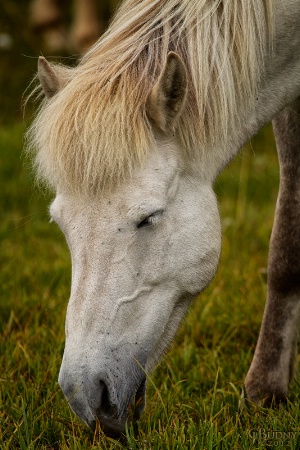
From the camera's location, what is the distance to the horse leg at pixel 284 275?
3.03m

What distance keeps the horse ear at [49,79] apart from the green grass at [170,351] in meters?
0.57

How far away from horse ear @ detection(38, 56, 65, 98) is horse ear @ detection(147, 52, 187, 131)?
1.24ft

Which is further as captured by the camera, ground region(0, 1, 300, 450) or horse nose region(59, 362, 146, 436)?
ground region(0, 1, 300, 450)

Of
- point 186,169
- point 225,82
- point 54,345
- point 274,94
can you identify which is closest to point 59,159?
point 186,169

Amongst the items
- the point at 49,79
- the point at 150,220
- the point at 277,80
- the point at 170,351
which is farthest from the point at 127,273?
the point at 170,351

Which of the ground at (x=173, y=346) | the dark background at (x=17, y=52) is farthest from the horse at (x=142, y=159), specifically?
the dark background at (x=17, y=52)

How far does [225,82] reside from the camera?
2.50 m

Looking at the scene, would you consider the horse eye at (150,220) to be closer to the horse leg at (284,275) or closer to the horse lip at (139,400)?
the horse lip at (139,400)

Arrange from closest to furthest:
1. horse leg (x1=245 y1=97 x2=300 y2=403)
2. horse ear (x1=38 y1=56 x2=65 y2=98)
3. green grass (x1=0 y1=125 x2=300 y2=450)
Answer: green grass (x1=0 y1=125 x2=300 y2=450) → horse ear (x1=38 y1=56 x2=65 y2=98) → horse leg (x1=245 y1=97 x2=300 y2=403)

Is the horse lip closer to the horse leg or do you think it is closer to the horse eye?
the horse eye

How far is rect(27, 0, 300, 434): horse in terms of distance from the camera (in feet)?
7.48

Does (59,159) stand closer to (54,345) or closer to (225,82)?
(225,82)

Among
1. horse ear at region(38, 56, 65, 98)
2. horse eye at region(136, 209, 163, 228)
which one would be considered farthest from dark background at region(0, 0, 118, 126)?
horse eye at region(136, 209, 163, 228)

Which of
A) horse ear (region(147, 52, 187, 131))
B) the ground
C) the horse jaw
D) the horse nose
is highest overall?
horse ear (region(147, 52, 187, 131))
